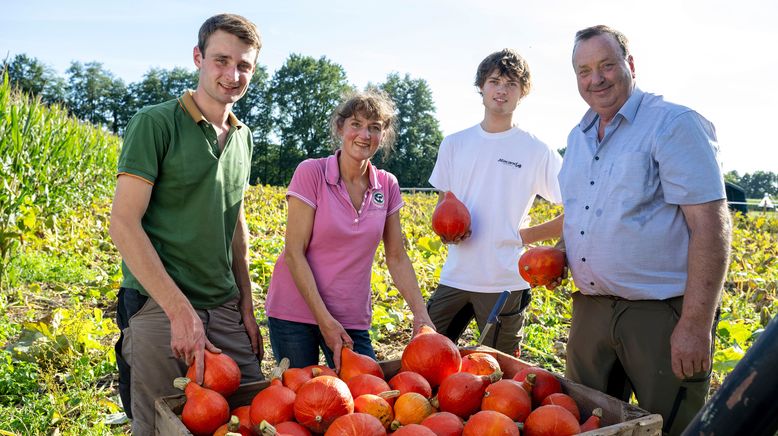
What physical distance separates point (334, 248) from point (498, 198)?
1193 mm

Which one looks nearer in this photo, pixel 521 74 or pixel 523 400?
pixel 523 400

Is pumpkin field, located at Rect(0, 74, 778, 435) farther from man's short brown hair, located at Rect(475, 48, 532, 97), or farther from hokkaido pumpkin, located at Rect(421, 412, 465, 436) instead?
hokkaido pumpkin, located at Rect(421, 412, 465, 436)

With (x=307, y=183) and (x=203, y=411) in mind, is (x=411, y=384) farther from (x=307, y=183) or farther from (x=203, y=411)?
(x=307, y=183)

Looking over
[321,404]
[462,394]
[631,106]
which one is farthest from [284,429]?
[631,106]

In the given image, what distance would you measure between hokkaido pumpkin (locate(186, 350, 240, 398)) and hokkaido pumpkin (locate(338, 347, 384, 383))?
0.37 meters

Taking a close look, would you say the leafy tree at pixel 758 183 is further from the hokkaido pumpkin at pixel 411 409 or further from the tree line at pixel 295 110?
the hokkaido pumpkin at pixel 411 409

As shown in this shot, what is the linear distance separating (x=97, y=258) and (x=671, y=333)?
23.6 ft

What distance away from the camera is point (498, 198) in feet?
11.6

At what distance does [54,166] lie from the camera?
26.4ft

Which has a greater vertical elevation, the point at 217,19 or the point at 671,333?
the point at 217,19

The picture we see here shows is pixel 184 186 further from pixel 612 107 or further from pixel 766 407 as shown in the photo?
pixel 766 407

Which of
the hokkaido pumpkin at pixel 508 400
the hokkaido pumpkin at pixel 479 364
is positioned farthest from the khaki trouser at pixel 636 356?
the hokkaido pumpkin at pixel 508 400

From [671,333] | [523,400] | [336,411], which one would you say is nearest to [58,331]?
[336,411]

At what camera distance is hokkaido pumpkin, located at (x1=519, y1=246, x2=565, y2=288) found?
2.71 m
